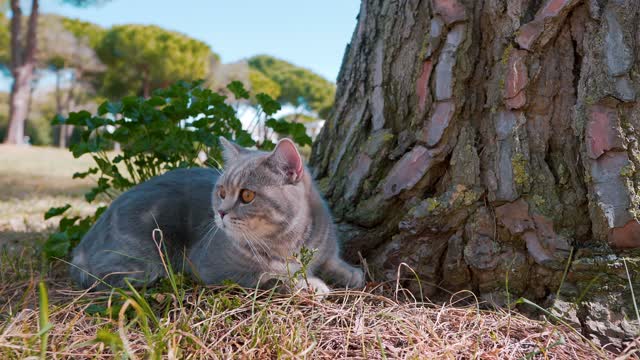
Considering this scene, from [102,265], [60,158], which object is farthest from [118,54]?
[102,265]

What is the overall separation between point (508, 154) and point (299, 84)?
27185 mm

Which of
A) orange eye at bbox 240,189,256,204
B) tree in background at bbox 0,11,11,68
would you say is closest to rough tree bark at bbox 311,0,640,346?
orange eye at bbox 240,189,256,204

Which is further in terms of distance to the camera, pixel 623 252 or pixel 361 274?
pixel 361 274

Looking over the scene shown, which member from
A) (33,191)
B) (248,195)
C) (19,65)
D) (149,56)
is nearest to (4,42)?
(149,56)

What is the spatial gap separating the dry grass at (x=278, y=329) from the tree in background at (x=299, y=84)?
2321 centimetres

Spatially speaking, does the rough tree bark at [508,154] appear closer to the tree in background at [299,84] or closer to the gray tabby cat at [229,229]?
the gray tabby cat at [229,229]

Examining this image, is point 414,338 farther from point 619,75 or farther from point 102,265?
point 102,265

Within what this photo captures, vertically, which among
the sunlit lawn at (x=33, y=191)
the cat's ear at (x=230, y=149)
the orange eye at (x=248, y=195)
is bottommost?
the sunlit lawn at (x=33, y=191)

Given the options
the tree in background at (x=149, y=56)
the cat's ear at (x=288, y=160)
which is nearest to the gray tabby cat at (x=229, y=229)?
the cat's ear at (x=288, y=160)

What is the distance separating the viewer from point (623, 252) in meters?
1.70

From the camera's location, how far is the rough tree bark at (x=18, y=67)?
A: 14.9 m

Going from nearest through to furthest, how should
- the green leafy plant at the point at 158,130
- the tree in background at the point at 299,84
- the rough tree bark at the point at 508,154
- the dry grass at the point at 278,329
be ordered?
1. the dry grass at the point at 278,329
2. the rough tree bark at the point at 508,154
3. the green leafy plant at the point at 158,130
4. the tree in background at the point at 299,84

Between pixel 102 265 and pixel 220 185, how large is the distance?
551 mm

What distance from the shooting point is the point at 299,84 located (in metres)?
28.5
